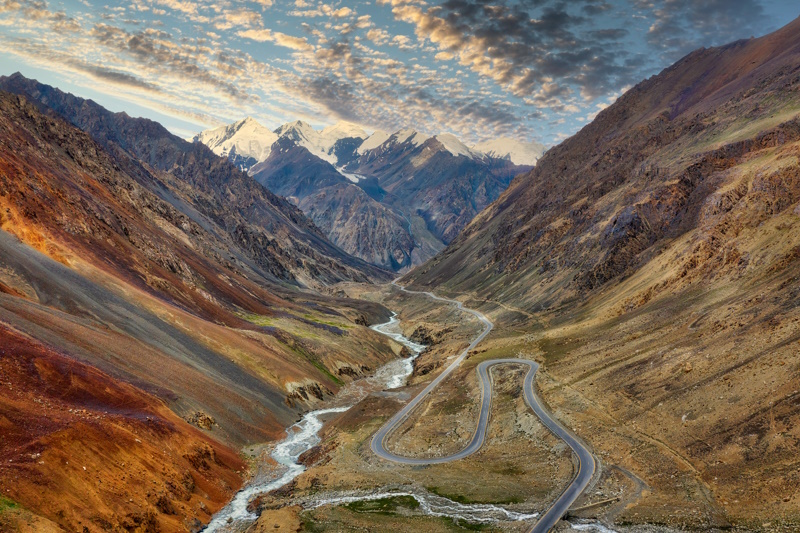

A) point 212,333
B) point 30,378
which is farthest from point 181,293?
point 30,378

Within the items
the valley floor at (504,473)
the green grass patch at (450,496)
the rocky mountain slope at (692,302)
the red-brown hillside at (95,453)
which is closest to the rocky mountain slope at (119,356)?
the red-brown hillside at (95,453)

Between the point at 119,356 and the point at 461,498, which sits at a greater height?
the point at 119,356

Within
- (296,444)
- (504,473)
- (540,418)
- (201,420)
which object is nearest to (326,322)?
(296,444)

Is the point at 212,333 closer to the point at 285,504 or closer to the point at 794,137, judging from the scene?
the point at 285,504

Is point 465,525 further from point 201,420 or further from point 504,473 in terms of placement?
point 201,420

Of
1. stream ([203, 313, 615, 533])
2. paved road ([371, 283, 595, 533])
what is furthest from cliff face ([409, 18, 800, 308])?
stream ([203, 313, 615, 533])

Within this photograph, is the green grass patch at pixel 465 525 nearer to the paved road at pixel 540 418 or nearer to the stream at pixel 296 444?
the paved road at pixel 540 418
